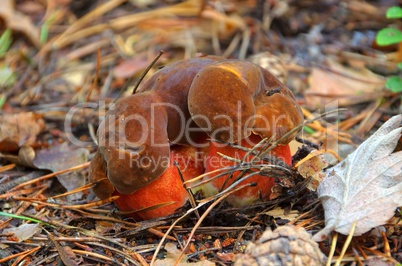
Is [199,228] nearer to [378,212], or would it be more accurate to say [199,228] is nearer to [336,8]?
[378,212]

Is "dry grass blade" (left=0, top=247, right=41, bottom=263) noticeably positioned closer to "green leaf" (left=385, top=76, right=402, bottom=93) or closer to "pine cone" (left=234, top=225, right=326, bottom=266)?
"pine cone" (left=234, top=225, right=326, bottom=266)

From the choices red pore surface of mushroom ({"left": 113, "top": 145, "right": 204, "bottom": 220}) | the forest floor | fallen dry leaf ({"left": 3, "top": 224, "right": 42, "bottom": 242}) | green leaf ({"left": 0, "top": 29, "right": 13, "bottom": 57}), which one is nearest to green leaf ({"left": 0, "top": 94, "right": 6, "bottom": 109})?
the forest floor

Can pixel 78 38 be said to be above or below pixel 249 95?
below

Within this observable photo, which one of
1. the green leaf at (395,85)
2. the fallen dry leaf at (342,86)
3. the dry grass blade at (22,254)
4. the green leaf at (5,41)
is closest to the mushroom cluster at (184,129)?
the dry grass blade at (22,254)

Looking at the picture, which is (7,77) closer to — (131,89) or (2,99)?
(2,99)

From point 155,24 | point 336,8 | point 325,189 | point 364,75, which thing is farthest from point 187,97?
point 336,8
